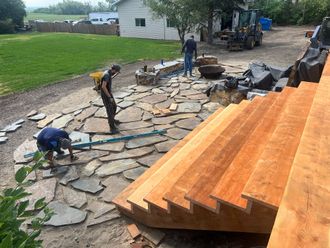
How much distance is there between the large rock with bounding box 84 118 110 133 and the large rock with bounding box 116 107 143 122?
0.49 m

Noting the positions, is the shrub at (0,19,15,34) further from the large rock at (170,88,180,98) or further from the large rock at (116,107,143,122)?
the large rock at (116,107,143,122)

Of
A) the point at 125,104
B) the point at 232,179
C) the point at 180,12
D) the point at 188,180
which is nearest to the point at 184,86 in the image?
the point at 125,104

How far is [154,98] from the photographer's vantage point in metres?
9.56

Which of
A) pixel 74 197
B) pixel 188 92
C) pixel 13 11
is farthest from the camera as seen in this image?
pixel 13 11

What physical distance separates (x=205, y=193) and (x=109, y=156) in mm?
3391

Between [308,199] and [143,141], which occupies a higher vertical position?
[308,199]

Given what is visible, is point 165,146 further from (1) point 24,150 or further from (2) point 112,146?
(1) point 24,150

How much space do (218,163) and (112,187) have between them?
7.46 feet

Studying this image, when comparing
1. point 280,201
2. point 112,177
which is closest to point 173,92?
point 112,177

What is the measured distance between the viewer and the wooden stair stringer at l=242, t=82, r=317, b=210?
8.39 feet

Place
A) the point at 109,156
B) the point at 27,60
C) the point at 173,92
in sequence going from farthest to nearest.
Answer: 1. the point at 27,60
2. the point at 173,92
3. the point at 109,156

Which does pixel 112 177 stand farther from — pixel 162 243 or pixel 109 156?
pixel 162 243

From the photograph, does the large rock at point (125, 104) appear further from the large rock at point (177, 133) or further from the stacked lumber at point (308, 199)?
the stacked lumber at point (308, 199)

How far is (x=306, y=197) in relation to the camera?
228 centimetres
